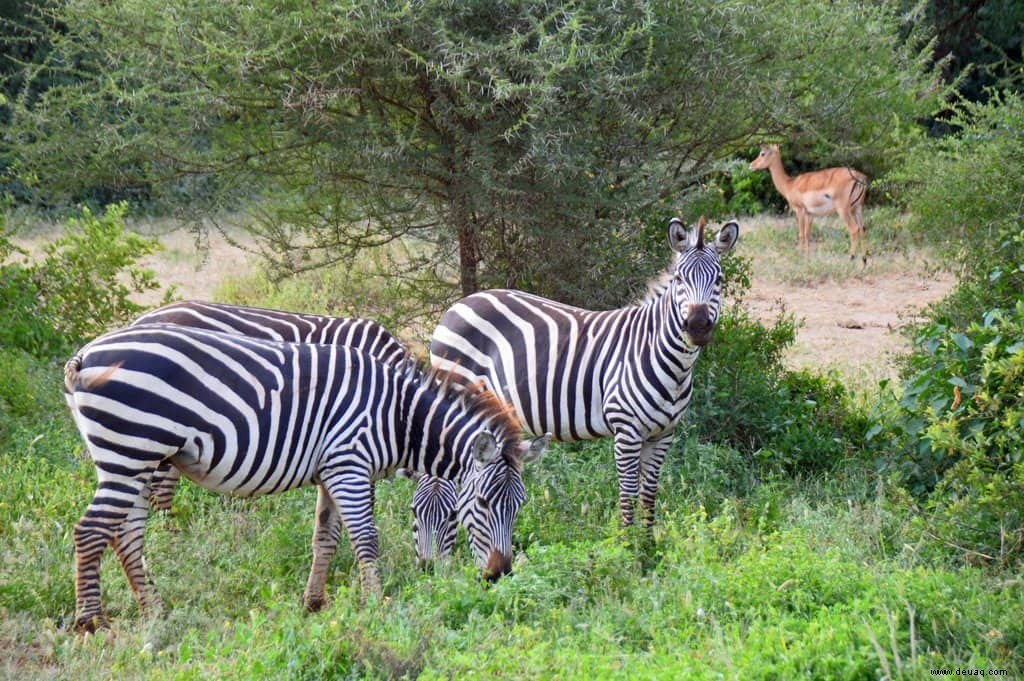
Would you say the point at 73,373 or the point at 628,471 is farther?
the point at 628,471

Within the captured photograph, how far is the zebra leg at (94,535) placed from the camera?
5238 millimetres

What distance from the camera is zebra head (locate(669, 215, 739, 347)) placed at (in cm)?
629

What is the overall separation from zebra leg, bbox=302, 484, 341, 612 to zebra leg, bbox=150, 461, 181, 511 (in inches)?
44.0

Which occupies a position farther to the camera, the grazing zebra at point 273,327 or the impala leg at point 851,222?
the impala leg at point 851,222

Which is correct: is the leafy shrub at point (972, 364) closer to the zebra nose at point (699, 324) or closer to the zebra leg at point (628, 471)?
the zebra nose at point (699, 324)

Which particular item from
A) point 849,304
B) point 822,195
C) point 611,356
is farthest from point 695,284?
point 822,195

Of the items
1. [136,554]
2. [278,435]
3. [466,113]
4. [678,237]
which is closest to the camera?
[136,554]

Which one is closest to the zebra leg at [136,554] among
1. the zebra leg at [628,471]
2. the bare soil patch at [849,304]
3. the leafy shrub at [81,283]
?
the zebra leg at [628,471]

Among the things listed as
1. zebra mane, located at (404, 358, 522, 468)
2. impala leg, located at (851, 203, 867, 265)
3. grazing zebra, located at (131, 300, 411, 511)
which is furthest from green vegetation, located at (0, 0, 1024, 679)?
impala leg, located at (851, 203, 867, 265)

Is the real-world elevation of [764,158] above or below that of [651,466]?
above

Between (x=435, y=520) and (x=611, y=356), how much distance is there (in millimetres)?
1615

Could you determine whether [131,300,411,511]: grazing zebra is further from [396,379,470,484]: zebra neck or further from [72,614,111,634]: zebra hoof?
[72,614,111,634]: zebra hoof

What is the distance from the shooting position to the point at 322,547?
18.9 feet

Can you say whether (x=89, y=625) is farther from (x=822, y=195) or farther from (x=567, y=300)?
(x=822, y=195)
